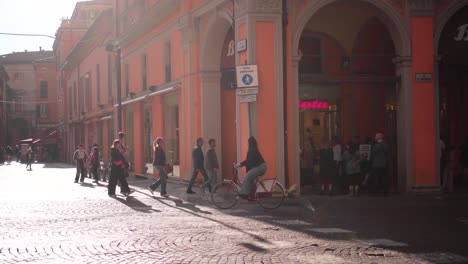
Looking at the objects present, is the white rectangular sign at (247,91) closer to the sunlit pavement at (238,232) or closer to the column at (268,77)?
the column at (268,77)

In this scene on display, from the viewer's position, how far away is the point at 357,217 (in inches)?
502

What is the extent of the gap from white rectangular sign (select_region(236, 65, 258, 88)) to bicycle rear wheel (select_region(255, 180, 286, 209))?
122 inches

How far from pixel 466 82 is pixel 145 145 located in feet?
48.0

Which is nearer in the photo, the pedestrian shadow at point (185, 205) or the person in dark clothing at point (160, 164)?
the pedestrian shadow at point (185, 205)

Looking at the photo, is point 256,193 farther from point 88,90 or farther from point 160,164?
point 88,90

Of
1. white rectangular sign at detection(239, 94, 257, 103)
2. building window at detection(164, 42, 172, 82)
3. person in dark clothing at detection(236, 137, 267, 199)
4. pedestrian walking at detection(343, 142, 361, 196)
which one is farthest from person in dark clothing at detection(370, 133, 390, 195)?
building window at detection(164, 42, 172, 82)

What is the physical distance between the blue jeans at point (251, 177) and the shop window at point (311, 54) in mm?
7493

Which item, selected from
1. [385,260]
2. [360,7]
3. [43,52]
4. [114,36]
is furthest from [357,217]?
[43,52]

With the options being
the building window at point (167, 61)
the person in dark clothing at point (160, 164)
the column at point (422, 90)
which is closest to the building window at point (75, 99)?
the building window at point (167, 61)

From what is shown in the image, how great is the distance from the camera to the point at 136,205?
53.5ft

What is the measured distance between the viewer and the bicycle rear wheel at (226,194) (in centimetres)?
1456

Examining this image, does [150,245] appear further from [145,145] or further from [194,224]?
[145,145]

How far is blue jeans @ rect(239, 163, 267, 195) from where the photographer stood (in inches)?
571

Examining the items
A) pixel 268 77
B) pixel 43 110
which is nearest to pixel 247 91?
pixel 268 77
